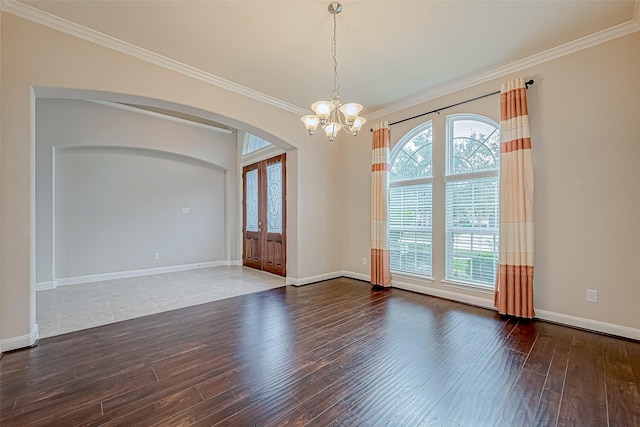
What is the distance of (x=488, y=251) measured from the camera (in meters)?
3.78

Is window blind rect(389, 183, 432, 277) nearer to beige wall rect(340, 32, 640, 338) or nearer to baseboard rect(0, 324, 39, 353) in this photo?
beige wall rect(340, 32, 640, 338)

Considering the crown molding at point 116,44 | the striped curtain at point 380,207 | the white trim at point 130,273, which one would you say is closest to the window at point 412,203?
the striped curtain at point 380,207

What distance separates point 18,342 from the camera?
8.42ft

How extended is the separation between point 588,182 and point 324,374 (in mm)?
3465

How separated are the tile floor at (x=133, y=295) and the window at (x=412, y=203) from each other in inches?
90.8

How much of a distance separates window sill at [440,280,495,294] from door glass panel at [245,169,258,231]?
4.37 meters

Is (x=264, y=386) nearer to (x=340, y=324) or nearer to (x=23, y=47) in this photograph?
(x=340, y=324)

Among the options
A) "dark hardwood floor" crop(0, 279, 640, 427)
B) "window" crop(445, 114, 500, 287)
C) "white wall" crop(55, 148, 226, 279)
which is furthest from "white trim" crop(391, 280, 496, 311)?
"white wall" crop(55, 148, 226, 279)

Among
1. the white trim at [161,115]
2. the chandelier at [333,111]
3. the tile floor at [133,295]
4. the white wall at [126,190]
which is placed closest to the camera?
the chandelier at [333,111]

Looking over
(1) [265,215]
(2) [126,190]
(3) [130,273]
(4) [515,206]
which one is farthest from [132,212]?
(4) [515,206]

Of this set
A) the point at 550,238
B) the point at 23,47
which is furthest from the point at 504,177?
the point at 23,47

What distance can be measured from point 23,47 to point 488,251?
18.7ft

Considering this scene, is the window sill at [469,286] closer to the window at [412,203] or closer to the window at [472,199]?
the window at [472,199]

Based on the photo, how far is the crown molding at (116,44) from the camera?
2572 mm
